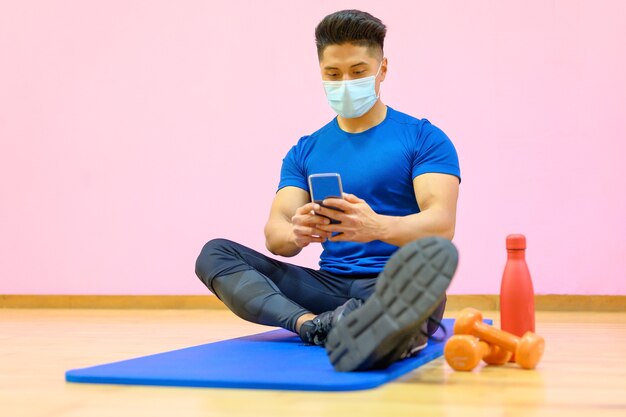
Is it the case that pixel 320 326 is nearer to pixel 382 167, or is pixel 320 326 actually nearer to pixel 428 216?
pixel 428 216

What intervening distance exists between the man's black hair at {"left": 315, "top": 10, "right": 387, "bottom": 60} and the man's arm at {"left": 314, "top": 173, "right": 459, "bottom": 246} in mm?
379

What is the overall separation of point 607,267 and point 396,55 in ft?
4.25

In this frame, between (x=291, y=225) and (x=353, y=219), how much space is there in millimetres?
318

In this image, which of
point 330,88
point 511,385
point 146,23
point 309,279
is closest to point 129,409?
point 511,385

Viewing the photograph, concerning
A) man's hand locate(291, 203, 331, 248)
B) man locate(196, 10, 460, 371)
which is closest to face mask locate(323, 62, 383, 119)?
man locate(196, 10, 460, 371)

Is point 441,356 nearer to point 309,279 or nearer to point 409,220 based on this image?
point 409,220

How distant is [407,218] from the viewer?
1904 millimetres

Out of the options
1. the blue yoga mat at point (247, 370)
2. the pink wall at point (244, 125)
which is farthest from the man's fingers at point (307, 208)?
the pink wall at point (244, 125)

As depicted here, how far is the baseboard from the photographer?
351 cm

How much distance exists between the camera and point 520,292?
69.2 inches

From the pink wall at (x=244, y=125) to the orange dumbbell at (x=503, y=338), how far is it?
6.55 ft

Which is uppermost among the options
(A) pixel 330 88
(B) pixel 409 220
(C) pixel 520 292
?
(A) pixel 330 88

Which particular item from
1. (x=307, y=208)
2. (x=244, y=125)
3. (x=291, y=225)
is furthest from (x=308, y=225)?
(x=244, y=125)

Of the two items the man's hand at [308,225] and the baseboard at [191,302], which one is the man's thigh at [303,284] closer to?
the man's hand at [308,225]
